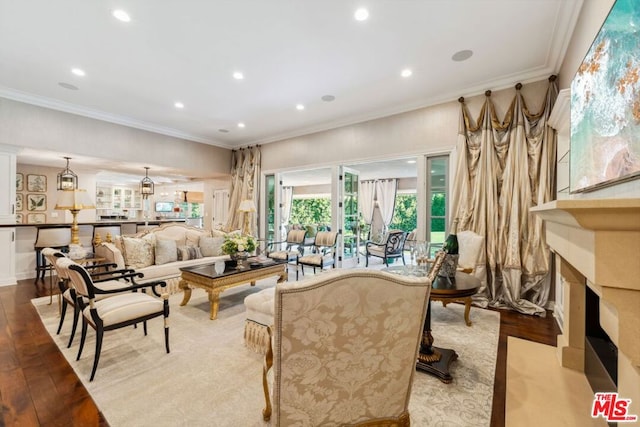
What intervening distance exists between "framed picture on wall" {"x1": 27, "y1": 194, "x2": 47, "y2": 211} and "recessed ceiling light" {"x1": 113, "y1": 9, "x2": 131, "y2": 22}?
22.1 feet

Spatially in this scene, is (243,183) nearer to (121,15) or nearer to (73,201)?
(73,201)

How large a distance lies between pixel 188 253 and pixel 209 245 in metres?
0.40

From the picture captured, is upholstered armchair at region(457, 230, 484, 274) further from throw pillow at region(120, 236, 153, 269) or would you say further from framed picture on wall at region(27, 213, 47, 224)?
framed picture on wall at region(27, 213, 47, 224)

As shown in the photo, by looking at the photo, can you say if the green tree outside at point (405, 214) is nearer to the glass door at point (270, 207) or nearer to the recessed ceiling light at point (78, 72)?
the glass door at point (270, 207)

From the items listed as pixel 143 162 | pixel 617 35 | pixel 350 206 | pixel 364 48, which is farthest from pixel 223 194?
pixel 617 35

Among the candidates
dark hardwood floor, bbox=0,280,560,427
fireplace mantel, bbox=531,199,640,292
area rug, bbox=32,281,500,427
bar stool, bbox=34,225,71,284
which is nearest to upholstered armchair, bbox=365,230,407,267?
dark hardwood floor, bbox=0,280,560,427

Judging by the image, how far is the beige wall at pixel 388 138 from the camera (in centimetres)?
404

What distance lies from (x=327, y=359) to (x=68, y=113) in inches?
253

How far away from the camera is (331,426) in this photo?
124 centimetres

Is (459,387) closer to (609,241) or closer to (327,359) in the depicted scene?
(327,359)

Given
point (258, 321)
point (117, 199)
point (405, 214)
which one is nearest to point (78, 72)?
point (258, 321)

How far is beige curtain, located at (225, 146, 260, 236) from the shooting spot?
23.1ft

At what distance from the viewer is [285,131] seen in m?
6.36

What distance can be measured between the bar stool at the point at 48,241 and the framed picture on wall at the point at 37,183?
8.91 ft
